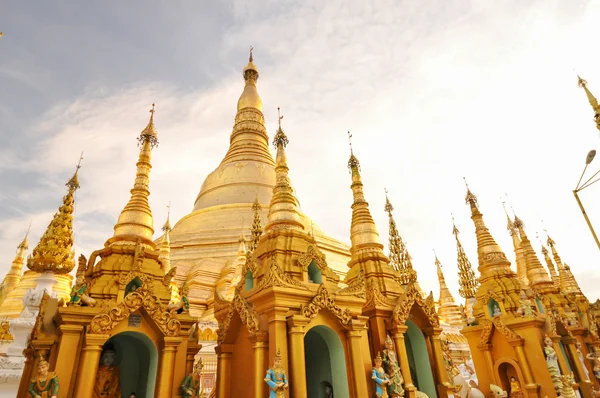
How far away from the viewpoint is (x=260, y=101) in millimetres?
35375

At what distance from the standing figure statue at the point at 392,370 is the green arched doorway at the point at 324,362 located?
944 millimetres

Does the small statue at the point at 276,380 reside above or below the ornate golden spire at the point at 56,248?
below

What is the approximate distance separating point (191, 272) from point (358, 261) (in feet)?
40.5

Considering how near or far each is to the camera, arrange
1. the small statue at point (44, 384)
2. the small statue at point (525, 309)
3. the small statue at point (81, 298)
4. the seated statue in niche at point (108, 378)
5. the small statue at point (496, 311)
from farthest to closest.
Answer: the small statue at point (496, 311)
the small statue at point (525, 309)
the seated statue in niche at point (108, 378)
the small statue at point (81, 298)
the small statue at point (44, 384)

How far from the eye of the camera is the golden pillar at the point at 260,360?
278 inches

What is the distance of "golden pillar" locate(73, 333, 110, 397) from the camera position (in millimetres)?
6660

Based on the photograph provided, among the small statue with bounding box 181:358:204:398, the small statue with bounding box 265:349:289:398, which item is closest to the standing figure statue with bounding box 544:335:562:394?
the small statue with bounding box 265:349:289:398

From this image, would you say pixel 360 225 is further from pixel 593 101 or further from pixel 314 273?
pixel 593 101

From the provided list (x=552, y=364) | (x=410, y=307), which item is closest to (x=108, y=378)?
(x=410, y=307)

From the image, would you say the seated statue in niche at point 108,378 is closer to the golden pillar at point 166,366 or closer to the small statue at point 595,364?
the golden pillar at point 166,366

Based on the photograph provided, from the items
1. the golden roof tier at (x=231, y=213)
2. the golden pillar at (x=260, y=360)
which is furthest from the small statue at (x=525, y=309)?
the golden roof tier at (x=231, y=213)

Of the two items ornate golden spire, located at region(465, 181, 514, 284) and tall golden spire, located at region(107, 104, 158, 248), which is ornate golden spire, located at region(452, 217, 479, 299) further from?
tall golden spire, located at region(107, 104, 158, 248)

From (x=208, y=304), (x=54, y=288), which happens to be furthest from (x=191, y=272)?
(x=54, y=288)

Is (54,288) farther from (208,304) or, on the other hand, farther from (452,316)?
(452,316)
